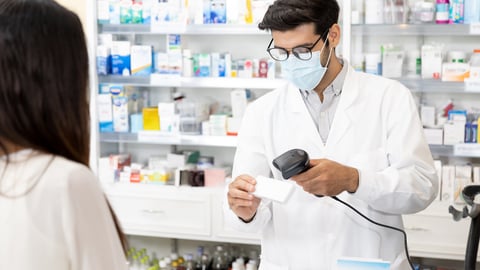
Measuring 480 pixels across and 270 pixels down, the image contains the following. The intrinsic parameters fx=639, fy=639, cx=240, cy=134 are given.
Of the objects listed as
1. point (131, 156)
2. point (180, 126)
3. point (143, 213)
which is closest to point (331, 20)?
point (180, 126)

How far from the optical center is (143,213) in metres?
3.71

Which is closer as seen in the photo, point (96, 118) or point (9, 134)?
point (9, 134)

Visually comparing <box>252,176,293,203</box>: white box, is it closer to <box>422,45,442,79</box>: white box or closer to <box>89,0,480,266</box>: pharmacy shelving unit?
<box>89,0,480,266</box>: pharmacy shelving unit

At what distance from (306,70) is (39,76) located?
4.09ft

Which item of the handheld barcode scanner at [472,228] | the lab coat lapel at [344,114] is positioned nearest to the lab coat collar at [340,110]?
the lab coat lapel at [344,114]

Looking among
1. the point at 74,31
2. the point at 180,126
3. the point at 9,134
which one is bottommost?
the point at 180,126

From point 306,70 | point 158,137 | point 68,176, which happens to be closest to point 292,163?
point 306,70

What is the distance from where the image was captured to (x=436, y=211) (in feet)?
10.6

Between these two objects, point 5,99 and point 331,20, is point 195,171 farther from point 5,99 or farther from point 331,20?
point 5,99

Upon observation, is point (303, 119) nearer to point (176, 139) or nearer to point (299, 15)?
point (299, 15)

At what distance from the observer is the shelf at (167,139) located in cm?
360

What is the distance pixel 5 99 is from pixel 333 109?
1.33 meters

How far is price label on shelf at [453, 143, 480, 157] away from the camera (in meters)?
3.28

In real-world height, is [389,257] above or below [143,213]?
above
